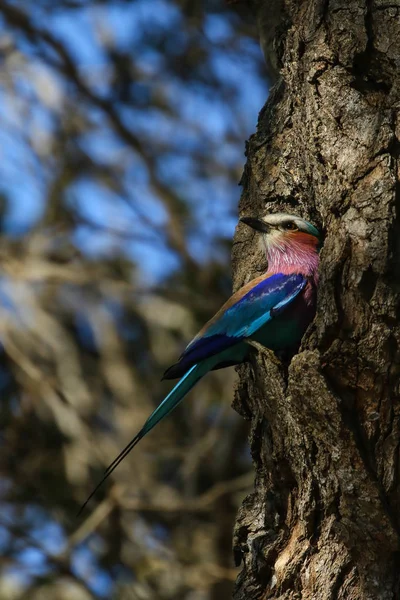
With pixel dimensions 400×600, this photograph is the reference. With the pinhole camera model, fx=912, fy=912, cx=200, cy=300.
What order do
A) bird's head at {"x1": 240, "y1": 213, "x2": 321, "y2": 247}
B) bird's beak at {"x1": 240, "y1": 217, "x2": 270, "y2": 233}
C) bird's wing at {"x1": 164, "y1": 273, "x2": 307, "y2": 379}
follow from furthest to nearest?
bird's beak at {"x1": 240, "y1": 217, "x2": 270, "y2": 233} → bird's head at {"x1": 240, "y1": 213, "x2": 321, "y2": 247} → bird's wing at {"x1": 164, "y1": 273, "x2": 307, "y2": 379}

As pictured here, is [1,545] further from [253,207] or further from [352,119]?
[352,119]

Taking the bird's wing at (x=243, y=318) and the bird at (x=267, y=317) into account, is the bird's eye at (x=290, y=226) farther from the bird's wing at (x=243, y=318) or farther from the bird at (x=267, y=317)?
the bird's wing at (x=243, y=318)

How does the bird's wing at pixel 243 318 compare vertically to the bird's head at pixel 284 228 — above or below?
below

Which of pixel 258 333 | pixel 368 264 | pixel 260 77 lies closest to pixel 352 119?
pixel 368 264

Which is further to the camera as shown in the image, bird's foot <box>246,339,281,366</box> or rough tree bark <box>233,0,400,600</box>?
bird's foot <box>246,339,281,366</box>

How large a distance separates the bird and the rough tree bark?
0.14 meters

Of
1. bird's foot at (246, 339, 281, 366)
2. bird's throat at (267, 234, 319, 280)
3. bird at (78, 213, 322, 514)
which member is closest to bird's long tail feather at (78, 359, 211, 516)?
bird at (78, 213, 322, 514)

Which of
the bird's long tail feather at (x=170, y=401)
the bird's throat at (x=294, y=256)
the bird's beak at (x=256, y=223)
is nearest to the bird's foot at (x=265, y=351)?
→ the bird's long tail feather at (x=170, y=401)

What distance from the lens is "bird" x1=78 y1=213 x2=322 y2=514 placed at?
4.64 meters

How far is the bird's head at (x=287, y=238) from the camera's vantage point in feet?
15.7

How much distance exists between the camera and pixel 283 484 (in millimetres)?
4469

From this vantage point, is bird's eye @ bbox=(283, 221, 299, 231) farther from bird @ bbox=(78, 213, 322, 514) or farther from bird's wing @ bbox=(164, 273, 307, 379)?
bird's wing @ bbox=(164, 273, 307, 379)

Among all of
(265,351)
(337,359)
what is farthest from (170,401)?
(337,359)

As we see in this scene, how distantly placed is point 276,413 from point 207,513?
6.78 metres
